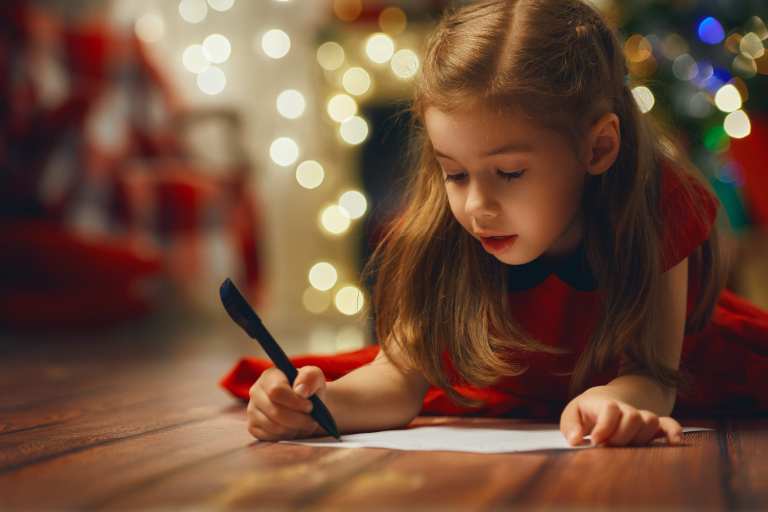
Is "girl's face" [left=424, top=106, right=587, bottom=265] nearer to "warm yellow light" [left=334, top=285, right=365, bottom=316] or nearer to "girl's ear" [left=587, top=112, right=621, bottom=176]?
"girl's ear" [left=587, top=112, right=621, bottom=176]

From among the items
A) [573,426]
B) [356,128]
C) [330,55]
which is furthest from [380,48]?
[573,426]

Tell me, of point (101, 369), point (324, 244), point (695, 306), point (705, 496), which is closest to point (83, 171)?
point (324, 244)

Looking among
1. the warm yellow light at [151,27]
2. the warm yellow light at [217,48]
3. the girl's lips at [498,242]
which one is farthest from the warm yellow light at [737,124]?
the warm yellow light at [151,27]

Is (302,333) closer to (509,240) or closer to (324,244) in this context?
(324,244)

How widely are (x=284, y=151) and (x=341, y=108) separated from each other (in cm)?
30

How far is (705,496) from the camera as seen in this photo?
0.69 m

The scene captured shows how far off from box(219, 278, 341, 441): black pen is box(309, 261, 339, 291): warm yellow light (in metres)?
2.70

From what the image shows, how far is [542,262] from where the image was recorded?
3.51ft

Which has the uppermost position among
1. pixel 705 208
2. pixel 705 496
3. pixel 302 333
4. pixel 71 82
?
pixel 71 82

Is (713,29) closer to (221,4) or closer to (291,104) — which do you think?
(291,104)

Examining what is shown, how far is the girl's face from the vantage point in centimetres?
92

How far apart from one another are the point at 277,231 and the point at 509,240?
2888mm

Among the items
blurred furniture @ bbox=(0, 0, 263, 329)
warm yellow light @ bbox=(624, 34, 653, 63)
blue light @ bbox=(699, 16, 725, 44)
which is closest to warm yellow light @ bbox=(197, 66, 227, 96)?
blurred furniture @ bbox=(0, 0, 263, 329)

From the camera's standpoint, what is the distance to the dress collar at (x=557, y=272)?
3.46 ft
